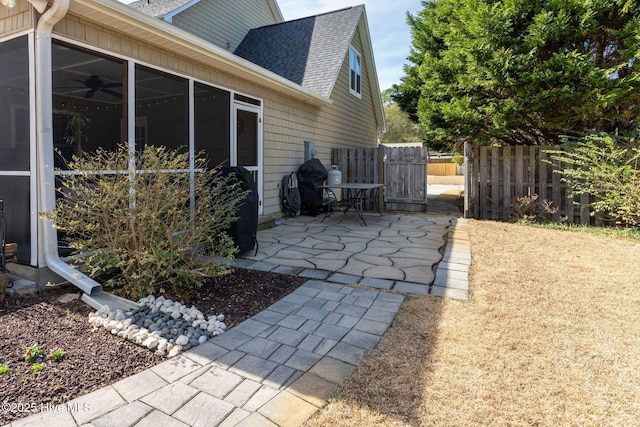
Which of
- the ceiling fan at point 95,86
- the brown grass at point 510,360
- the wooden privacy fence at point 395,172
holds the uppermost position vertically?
the ceiling fan at point 95,86

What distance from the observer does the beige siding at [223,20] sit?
8.95 m

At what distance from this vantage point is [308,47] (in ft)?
32.5

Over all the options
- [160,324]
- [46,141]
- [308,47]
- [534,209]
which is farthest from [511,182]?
[46,141]

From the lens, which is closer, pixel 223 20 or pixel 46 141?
pixel 46 141

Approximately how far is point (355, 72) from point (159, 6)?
541cm

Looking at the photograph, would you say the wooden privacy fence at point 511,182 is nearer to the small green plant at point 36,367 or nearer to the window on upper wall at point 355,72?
the window on upper wall at point 355,72

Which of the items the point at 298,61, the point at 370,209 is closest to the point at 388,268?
the point at 370,209

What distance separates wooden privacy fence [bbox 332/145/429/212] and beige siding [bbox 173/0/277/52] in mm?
4587

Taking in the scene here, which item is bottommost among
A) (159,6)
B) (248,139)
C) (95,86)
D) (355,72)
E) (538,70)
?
(248,139)

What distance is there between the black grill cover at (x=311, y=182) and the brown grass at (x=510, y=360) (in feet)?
15.1

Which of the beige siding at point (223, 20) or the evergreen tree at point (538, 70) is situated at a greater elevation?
the beige siding at point (223, 20)

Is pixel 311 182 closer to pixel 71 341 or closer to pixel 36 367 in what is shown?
pixel 71 341

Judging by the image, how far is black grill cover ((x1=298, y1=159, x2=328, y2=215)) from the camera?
7996 mm

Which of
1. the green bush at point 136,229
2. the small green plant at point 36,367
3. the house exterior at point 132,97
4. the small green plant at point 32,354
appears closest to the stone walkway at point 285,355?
the small green plant at point 36,367
